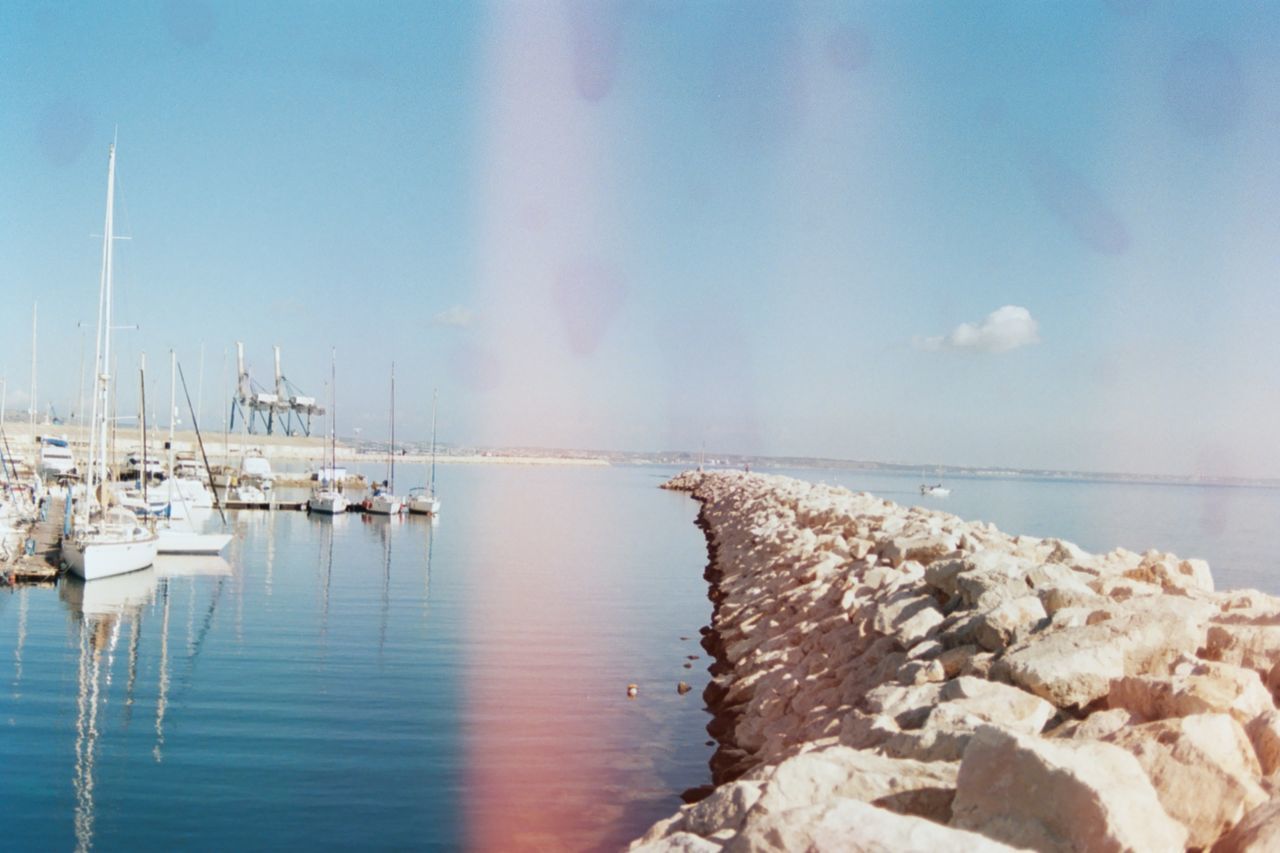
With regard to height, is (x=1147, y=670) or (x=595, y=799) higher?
(x=1147, y=670)

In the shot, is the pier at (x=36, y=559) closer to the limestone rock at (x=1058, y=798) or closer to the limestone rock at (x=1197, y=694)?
the limestone rock at (x=1197, y=694)

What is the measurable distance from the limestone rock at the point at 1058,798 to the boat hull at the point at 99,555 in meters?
23.8

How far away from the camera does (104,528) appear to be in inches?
991

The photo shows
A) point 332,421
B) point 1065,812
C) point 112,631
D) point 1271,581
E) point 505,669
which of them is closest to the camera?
point 1065,812

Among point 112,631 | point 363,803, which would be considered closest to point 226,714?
point 363,803

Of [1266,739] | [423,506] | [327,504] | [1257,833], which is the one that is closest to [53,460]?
[327,504]

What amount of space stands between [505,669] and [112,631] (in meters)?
7.86

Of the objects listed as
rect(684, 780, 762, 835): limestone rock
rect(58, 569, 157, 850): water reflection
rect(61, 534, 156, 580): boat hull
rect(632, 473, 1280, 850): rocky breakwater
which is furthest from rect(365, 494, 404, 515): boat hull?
rect(684, 780, 762, 835): limestone rock

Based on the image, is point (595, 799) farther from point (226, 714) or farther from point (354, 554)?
point (354, 554)

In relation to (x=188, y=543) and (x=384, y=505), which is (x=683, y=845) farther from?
(x=384, y=505)

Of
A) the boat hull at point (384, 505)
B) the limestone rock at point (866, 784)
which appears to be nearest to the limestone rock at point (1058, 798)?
the limestone rock at point (866, 784)

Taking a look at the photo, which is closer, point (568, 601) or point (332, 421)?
point (568, 601)

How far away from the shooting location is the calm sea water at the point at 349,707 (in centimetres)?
932

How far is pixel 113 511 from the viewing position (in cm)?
2819
